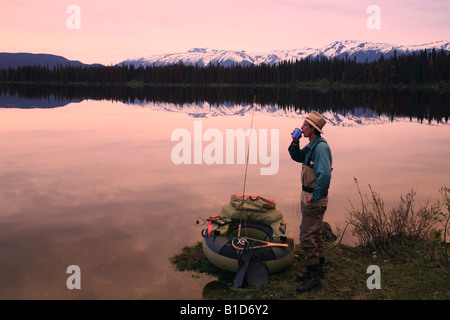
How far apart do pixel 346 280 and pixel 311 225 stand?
4.47 feet

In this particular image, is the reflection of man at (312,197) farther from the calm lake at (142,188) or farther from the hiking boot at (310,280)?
the calm lake at (142,188)

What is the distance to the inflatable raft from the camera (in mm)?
8000

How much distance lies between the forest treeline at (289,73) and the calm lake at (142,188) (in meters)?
113

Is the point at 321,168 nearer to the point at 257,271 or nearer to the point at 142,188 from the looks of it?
the point at 257,271

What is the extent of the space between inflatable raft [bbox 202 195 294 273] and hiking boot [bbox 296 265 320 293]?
0.65 m

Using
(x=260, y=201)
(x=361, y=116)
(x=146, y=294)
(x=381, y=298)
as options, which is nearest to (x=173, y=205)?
(x=260, y=201)

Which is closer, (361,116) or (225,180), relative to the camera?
(225,180)

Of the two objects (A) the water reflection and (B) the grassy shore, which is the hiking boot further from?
(A) the water reflection

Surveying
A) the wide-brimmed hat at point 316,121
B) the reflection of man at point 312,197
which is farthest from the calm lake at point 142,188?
the wide-brimmed hat at point 316,121

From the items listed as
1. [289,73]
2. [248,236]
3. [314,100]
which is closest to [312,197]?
[248,236]

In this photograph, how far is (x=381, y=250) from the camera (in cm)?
902

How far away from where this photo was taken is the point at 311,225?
291 inches
